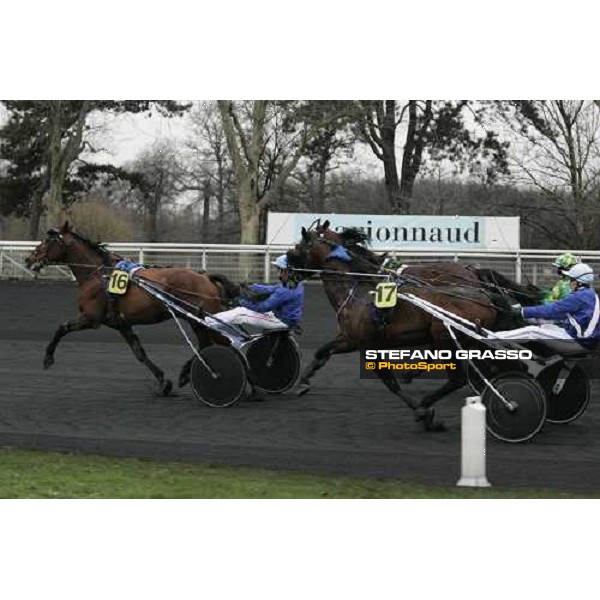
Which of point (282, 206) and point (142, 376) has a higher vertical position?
point (282, 206)

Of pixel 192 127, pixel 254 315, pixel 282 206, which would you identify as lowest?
pixel 254 315

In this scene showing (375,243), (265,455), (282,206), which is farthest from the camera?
(282,206)

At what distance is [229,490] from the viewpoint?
881 cm

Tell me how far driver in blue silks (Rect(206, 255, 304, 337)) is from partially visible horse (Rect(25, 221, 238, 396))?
1.14 ft

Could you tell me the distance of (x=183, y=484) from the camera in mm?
9031

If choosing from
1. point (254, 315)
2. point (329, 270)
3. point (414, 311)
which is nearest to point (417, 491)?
point (414, 311)

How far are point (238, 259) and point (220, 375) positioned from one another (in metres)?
1.60

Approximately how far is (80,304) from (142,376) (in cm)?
177

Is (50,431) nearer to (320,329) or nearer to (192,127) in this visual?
(192,127)

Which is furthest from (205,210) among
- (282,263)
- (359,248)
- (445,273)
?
(445,273)

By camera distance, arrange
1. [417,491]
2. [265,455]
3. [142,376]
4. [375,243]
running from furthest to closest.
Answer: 1. [142,376]
2. [375,243]
3. [265,455]
4. [417,491]

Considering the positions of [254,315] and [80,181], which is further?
[80,181]

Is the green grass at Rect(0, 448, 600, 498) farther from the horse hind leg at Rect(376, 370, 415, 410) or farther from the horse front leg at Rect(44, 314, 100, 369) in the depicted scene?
the horse front leg at Rect(44, 314, 100, 369)

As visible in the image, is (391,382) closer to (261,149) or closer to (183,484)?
(183,484)
